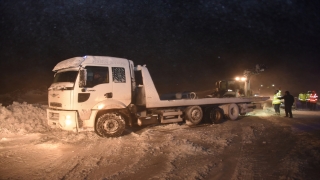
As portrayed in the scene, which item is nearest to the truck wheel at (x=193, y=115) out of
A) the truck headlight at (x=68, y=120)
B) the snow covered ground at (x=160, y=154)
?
the snow covered ground at (x=160, y=154)

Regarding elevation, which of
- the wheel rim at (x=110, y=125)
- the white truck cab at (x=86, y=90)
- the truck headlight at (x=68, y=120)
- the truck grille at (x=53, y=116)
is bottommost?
the wheel rim at (x=110, y=125)

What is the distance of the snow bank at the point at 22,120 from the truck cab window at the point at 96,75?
11.1 ft

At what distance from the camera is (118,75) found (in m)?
9.19

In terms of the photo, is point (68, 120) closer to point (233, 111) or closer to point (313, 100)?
point (233, 111)

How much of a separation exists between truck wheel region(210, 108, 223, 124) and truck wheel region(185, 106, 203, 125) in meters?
0.62

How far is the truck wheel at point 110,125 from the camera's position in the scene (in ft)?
28.7

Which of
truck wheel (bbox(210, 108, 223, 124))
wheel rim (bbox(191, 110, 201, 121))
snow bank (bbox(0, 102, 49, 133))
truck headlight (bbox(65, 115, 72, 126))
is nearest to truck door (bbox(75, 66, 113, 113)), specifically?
truck headlight (bbox(65, 115, 72, 126))

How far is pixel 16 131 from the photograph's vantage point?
31.7 ft

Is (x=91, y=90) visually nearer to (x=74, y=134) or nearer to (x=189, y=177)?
(x=74, y=134)

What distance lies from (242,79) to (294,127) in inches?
204

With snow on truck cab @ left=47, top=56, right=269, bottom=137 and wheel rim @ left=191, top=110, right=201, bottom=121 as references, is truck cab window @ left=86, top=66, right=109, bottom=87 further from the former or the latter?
wheel rim @ left=191, top=110, right=201, bottom=121

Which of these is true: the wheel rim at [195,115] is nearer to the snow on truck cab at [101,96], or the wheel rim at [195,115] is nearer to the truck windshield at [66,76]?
the snow on truck cab at [101,96]

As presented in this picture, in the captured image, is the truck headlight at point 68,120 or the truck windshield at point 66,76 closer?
the truck headlight at point 68,120

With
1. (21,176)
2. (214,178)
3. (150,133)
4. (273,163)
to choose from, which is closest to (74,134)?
(150,133)
